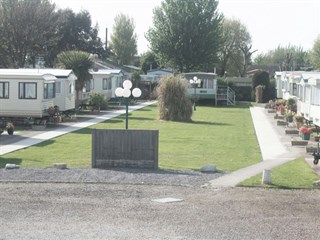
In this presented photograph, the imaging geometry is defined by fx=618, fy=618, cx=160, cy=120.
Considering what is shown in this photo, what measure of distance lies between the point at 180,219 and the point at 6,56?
4873cm

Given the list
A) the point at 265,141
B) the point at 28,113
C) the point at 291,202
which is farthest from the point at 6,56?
the point at 291,202

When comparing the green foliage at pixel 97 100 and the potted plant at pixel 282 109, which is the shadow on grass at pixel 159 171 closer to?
the potted plant at pixel 282 109

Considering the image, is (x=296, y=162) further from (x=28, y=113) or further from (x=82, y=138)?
(x=28, y=113)

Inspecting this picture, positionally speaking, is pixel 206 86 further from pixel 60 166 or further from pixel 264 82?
pixel 60 166

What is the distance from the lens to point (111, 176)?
16.9 m

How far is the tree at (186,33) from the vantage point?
6981 centimetres

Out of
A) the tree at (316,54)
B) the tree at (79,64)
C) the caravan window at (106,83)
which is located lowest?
the caravan window at (106,83)

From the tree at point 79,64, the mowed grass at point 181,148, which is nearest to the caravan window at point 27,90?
the mowed grass at point 181,148

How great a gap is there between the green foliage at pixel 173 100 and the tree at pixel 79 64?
8839 millimetres

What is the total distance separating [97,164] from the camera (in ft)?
61.1

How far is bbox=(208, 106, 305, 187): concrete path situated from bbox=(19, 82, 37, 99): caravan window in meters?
12.2

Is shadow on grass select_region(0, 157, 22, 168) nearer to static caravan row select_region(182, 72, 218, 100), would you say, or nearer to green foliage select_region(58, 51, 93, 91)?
green foliage select_region(58, 51, 93, 91)

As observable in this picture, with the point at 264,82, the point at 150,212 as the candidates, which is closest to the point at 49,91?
the point at 150,212

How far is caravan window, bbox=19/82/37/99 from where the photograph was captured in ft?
110
